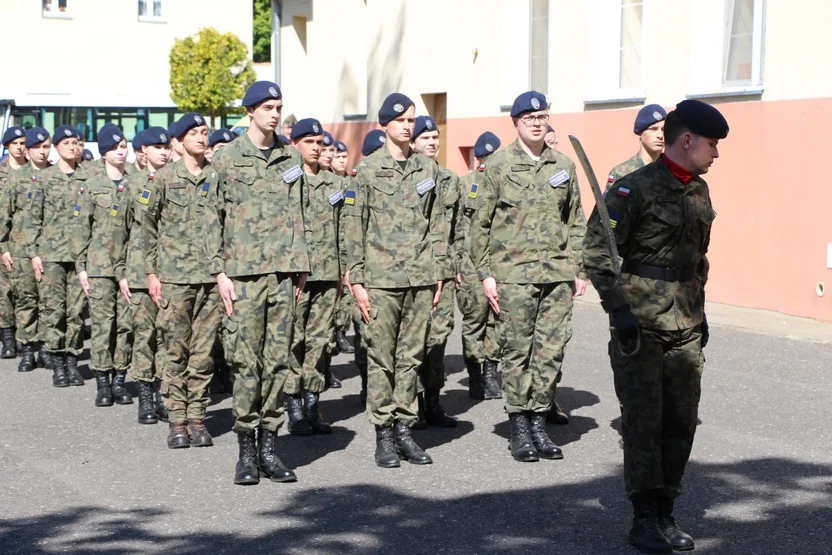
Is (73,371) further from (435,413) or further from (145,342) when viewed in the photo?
(435,413)

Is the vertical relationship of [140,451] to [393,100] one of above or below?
below

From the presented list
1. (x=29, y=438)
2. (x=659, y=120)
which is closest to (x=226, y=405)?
(x=29, y=438)

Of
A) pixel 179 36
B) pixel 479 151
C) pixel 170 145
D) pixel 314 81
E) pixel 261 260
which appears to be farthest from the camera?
pixel 179 36

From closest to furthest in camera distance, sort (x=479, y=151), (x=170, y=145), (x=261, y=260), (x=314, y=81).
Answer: (x=261, y=260)
(x=170, y=145)
(x=479, y=151)
(x=314, y=81)

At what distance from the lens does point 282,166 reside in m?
7.50

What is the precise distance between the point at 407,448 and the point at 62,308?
4.81 metres

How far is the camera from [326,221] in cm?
988

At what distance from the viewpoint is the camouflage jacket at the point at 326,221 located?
953cm

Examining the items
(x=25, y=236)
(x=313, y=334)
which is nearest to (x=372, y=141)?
(x=313, y=334)

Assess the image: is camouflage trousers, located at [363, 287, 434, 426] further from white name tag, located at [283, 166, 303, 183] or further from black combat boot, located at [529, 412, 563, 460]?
white name tag, located at [283, 166, 303, 183]

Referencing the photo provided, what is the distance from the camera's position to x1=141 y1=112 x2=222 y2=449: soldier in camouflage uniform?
8.67 m

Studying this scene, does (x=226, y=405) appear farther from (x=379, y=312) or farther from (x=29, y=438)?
(x=379, y=312)

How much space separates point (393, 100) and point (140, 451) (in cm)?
283

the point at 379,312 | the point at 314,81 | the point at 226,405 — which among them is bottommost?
the point at 226,405
